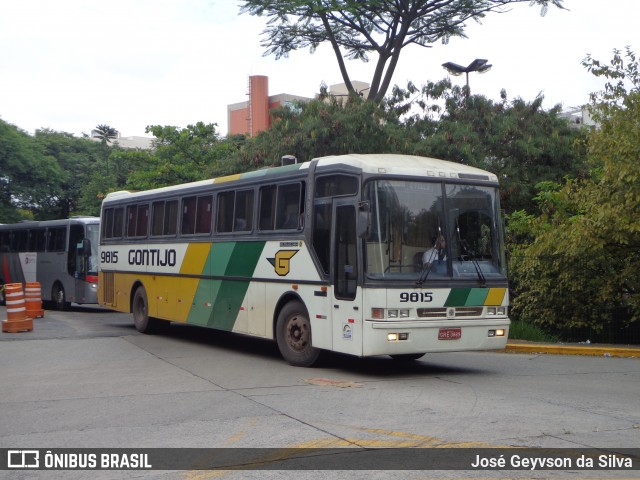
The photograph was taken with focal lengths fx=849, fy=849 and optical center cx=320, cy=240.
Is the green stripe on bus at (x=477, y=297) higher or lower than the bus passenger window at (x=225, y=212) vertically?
lower

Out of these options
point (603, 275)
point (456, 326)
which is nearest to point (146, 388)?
point (456, 326)

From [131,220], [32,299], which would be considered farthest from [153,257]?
[32,299]

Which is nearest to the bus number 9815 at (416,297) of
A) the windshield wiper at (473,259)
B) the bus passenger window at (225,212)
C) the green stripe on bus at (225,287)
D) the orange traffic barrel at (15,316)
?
the windshield wiper at (473,259)

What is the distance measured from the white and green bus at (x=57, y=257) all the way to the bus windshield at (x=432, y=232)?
19.0 m

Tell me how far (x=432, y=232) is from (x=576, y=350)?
6.31 m

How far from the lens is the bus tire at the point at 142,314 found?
773 inches

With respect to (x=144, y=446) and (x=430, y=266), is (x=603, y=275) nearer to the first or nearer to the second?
(x=430, y=266)

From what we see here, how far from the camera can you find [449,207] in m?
12.7

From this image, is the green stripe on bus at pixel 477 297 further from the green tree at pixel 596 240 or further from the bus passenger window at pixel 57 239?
the bus passenger window at pixel 57 239

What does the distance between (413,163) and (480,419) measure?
5.05 metres

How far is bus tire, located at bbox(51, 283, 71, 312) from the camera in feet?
100.0

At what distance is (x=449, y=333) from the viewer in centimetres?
1250

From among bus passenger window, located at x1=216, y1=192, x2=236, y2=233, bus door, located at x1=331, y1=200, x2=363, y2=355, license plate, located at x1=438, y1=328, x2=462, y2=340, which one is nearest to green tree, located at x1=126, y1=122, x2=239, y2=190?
bus passenger window, located at x1=216, y1=192, x2=236, y2=233

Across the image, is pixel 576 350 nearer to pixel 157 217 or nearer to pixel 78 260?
pixel 157 217
